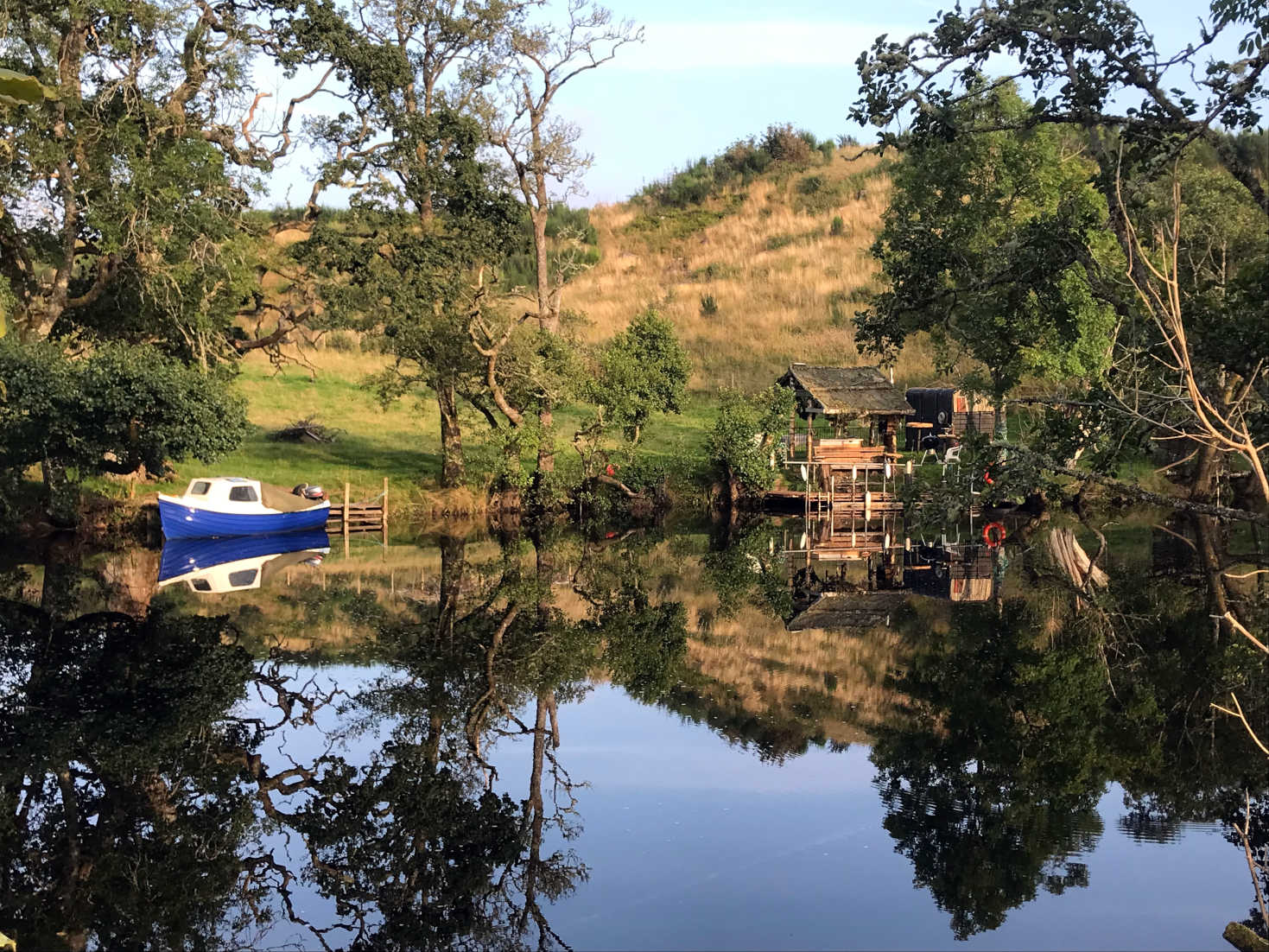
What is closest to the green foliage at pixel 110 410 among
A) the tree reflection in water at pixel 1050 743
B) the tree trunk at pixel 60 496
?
the tree trunk at pixel 60 496

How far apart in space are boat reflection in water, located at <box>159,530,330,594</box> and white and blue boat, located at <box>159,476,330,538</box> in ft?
1.03

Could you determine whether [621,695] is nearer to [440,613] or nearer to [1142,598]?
[440,613]

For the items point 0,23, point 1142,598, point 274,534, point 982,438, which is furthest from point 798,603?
point 0,23

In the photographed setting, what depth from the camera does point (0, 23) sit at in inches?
1027

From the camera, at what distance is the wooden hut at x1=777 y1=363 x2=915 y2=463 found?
38531 millimetres

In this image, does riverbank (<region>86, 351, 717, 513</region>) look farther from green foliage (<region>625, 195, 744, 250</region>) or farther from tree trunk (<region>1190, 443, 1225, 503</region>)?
green foliage (<region>625, 195, 744, 250</region>)

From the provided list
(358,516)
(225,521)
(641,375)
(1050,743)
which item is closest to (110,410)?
(225,521)

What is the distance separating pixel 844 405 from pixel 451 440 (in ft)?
39.0

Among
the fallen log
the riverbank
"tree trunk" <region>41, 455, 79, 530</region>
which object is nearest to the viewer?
the fallen log

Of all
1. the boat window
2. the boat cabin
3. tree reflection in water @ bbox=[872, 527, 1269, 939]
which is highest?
the boat cabin

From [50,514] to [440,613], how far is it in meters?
13.3

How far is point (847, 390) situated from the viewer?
128 feet

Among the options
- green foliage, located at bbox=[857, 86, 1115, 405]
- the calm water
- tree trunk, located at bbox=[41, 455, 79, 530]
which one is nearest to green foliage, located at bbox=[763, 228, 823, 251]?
green foliage, located at bbox=[857, 86, 1115, 405]

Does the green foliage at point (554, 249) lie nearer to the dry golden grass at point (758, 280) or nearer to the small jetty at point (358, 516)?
the dry golden grass at point (758, 280)
